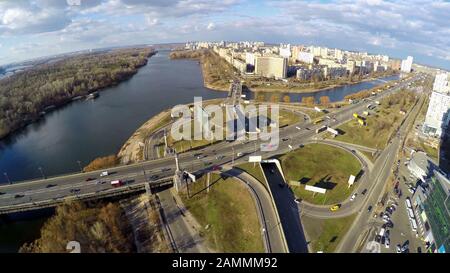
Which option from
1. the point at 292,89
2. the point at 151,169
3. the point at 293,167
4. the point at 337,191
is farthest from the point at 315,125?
the point at 292,89

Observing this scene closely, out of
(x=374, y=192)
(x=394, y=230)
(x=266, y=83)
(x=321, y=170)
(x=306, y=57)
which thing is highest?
(x=306, y=57)

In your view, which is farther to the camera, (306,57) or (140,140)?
(306,57)

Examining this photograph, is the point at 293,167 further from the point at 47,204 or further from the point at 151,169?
the point at 47,204

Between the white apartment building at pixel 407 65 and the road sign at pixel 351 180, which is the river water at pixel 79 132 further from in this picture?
the white apartment building at pixel 407 65

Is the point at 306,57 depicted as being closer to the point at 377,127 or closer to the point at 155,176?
the point at 377,127

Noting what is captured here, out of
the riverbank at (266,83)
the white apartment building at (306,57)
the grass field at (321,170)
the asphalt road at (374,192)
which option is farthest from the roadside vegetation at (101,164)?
the white apartment building at (306,57)

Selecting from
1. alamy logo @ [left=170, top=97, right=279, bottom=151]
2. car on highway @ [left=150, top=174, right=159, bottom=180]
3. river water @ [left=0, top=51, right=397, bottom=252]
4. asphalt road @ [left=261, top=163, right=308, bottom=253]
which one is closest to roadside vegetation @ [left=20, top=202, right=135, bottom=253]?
river water @ [left=0, top=51, right=397, bottom=252]

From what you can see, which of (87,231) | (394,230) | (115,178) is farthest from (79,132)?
(394,230)
